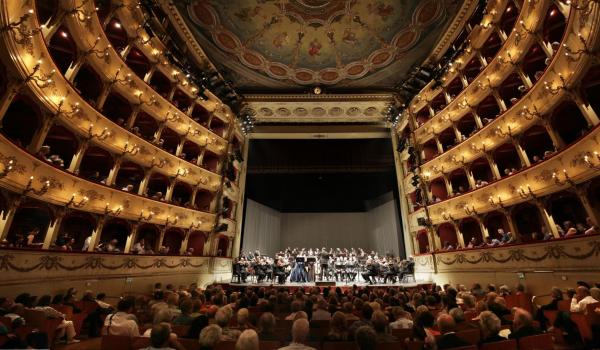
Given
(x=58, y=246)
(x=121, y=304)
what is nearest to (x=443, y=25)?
(x=121, y=304)

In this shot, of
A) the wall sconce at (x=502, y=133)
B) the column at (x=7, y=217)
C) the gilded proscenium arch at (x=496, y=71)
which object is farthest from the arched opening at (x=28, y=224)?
the gilded proscenium arch at (x=496, y=71)

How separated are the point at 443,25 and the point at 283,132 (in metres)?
11.7

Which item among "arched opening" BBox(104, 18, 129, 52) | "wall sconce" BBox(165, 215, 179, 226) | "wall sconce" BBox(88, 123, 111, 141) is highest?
"arched opening" BBox(104, 18, 129, 52)

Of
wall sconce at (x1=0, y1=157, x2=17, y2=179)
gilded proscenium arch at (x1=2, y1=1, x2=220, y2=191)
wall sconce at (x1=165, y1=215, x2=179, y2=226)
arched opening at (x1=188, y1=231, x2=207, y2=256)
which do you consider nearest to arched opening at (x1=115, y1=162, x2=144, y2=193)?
gilded proscenium arch at (x1=2, y1=1, x2=220, y2=191)

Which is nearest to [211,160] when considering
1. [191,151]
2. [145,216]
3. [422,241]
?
[191,151]

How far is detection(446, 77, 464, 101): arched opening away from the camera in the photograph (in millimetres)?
14848

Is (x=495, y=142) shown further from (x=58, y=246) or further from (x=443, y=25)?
(x=58, y=246)

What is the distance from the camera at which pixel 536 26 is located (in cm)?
928

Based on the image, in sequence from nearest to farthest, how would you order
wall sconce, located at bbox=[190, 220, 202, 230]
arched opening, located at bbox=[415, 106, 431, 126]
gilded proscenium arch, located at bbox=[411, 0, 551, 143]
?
gilded proscenium arch, located at bbox=[411, 0, 551, 143]
wall sconce, located at bbox=[190, 220, 202, 230]
arched opening, located at bbox=[415, 106, 431, 126]

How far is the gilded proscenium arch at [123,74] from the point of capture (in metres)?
9.17

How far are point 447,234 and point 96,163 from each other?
1767 cm

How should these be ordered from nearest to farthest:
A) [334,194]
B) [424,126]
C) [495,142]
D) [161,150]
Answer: [495,142] < [161,150] < [424,126] < [334,194]

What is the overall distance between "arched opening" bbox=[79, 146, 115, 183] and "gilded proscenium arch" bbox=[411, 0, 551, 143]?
16149mm

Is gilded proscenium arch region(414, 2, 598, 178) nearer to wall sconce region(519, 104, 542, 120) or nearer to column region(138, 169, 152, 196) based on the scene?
wall sconce region(519, 104, 542, 120)
